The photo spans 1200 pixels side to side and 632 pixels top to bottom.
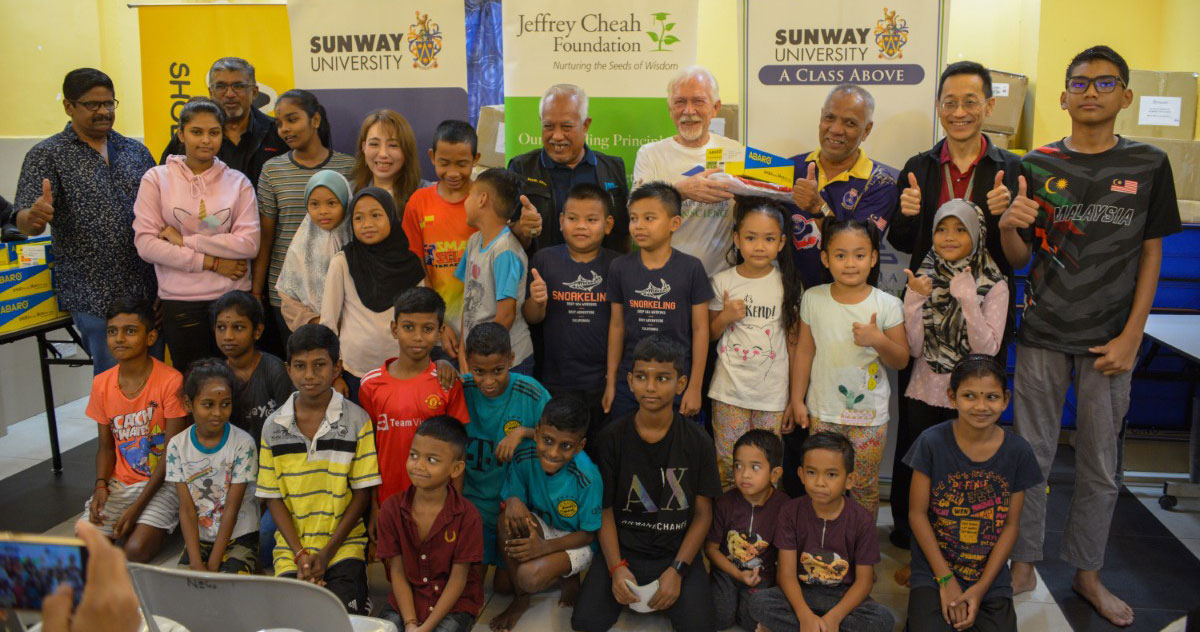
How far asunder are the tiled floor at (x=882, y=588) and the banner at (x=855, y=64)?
1.45 metres

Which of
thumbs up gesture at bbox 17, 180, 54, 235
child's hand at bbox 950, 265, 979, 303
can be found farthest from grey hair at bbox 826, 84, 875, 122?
thumbs up gesture at bbox 17, 180, 54, 235

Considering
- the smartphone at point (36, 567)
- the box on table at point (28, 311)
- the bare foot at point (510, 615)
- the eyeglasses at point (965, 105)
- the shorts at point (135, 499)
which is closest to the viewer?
the smartphone at point (36, 567)

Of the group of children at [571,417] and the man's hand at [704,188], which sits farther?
the man's hand at [704,188]

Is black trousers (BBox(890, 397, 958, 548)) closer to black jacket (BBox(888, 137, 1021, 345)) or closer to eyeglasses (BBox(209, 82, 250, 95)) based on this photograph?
black jacket (BBox(888, 137, 1021, 345))

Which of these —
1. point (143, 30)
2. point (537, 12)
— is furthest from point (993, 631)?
point (143, 30)

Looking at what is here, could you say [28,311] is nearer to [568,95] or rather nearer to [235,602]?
[568,95]

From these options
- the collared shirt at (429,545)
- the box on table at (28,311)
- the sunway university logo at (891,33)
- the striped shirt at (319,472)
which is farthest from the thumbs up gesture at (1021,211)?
the box on table at (28,311)

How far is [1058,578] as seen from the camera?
→ 3.57 meters

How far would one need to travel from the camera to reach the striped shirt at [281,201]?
13.5ft

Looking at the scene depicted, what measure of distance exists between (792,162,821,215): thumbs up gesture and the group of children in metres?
0.09

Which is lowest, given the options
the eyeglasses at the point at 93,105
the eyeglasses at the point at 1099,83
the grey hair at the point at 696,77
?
the eyeglasses at the point at 1099,83

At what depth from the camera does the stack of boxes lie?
438 cm

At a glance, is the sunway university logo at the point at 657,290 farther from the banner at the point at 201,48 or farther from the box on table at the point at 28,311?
the box on table at the point at 28,311

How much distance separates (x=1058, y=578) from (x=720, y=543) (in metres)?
1.42
